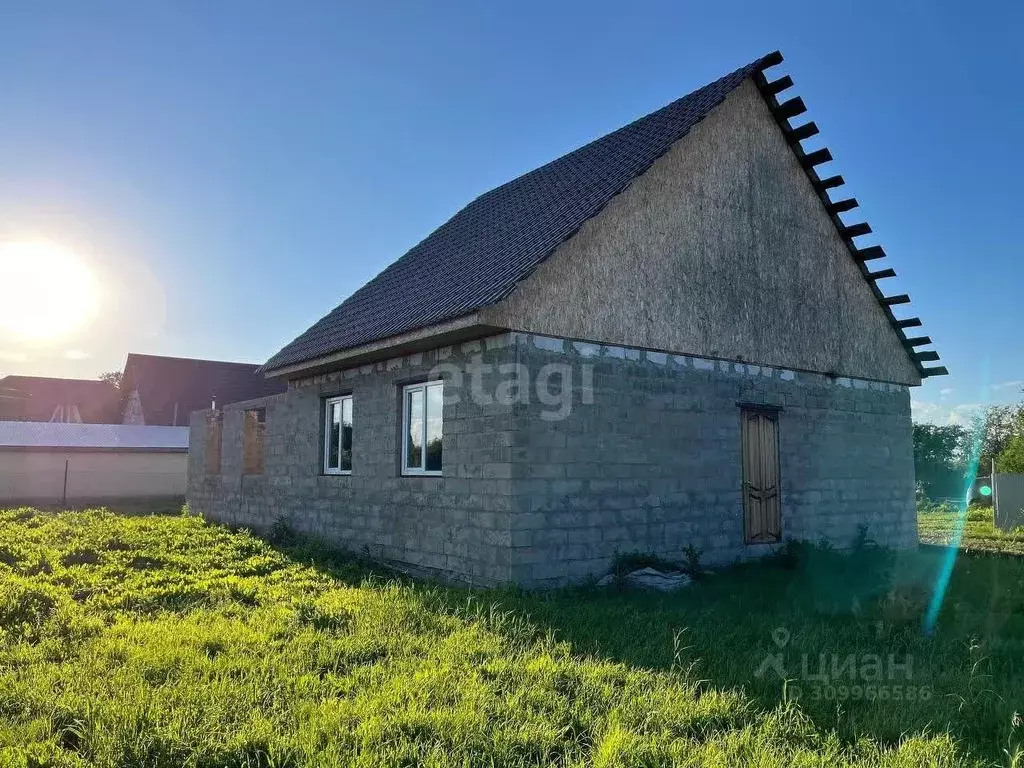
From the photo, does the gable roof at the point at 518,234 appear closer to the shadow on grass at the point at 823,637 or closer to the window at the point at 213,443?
the shadow on grass at the point at 823,637

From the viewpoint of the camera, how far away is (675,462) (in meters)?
10.3

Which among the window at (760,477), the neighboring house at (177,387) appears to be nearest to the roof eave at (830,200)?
the window at (760,477)

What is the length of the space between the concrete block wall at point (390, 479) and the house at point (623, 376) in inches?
1.6

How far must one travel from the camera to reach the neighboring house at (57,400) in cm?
4269

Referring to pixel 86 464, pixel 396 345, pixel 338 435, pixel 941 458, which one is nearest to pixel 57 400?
pixel 86 464

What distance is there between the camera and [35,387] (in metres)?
43.8

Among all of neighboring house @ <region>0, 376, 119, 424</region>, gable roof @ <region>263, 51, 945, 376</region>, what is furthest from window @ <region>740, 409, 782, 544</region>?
neighboring house @ <region>0, 376, 119, 424</region>

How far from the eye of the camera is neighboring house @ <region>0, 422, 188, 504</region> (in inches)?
1033

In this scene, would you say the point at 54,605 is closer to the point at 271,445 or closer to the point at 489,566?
the point at 489,566

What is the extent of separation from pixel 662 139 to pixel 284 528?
904 cm

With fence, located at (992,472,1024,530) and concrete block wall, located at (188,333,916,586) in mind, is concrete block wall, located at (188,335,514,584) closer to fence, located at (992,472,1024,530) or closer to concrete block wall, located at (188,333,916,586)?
concrete block wall, located at (188,333,916,586)

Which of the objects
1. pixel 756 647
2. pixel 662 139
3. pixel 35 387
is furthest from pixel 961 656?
pixel 35 387
